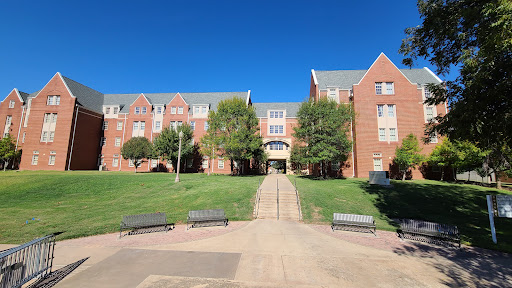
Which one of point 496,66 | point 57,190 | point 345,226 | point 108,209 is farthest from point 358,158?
point 57,190

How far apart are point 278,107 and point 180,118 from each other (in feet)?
62.1

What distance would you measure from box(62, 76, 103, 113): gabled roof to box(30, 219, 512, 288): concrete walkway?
40813 millimetres

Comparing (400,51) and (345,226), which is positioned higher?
(400,51)

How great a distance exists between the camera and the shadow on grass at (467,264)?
6.34 metres

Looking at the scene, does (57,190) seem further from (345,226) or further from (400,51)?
(400,51)

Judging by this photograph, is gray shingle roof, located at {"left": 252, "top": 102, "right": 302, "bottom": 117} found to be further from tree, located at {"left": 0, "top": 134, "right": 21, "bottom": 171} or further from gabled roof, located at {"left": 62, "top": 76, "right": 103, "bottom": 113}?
tree, located at {"left": 0, "top": 134, "right": 21, "bottom": 171}

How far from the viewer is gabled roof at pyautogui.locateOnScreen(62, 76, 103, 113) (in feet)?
130

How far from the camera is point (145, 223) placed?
10.9 m

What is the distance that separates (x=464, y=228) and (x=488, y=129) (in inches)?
230

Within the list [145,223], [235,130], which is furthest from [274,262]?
[235,130]

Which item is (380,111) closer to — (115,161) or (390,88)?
(390,88)

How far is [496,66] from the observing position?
8.00 m

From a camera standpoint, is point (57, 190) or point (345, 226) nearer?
point (345, 226)

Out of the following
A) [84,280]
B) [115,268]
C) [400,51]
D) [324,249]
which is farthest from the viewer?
[400,51]
